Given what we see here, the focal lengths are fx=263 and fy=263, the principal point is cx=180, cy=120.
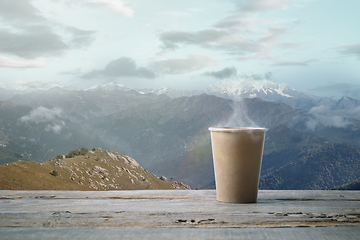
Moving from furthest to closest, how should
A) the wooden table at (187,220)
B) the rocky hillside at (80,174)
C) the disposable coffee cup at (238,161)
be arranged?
the rocky hillside at (80,174) → the disposable coffee cup at (238,161) → the wooden table at (187,220)

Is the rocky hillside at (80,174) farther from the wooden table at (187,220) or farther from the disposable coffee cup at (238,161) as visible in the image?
the disposable coffee cup at (238,161)

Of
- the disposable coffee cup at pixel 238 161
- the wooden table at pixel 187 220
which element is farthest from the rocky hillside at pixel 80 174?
the disposable coffee cup at pixel 238 161

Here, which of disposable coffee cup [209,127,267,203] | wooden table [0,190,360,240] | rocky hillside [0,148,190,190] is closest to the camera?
wooden table [0,190,360,240]

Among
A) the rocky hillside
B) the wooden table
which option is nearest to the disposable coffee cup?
the wooden table

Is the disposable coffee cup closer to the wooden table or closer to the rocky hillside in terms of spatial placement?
the wooden table

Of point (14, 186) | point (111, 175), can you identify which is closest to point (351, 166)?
point (111, 175)

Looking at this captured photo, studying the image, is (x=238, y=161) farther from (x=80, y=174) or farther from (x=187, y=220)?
(x=80, y=174)
